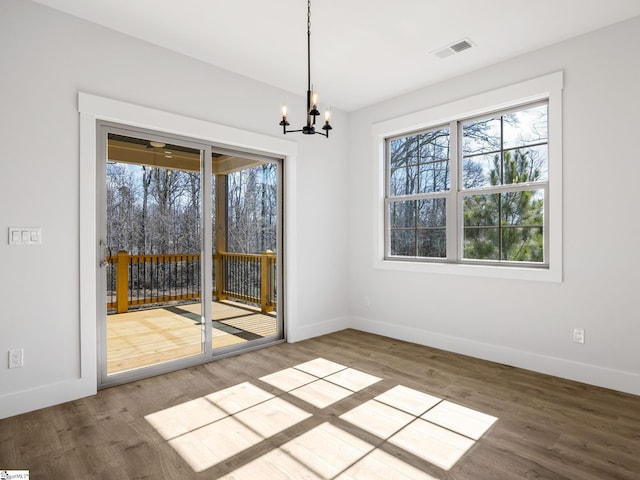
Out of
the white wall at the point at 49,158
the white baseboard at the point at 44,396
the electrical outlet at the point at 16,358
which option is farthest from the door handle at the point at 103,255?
the white baseboard at the point at 44,396

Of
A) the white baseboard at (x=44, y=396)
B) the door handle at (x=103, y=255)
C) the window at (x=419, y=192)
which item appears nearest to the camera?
the white baseboard at (x=44, y=396)

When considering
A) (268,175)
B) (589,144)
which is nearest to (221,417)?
(268,175)

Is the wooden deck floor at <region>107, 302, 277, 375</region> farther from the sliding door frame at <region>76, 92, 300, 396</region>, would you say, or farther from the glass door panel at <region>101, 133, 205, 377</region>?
the sliding door frame at <region>76, 92, 300, 396</region>

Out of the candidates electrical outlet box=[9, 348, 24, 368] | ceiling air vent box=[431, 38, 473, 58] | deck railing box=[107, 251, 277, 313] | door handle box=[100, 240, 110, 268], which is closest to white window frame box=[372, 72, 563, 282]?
ceiling air vent box=[431, 38, 473, 58]

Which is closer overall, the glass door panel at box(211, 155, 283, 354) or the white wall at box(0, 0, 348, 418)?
the white wall at box(0, 0, 348, 418)

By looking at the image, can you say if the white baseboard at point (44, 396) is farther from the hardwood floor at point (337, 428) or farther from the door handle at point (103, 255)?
the door handle at point (103, 255)

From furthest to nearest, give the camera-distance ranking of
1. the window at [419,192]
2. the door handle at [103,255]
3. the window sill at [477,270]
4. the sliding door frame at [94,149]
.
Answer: the window at [419,192]
the window sill at [477,270]
the door handle at [103,255]
the sliding door frame at [94,149]

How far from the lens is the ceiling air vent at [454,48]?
10.8 ft

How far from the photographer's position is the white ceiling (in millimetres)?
2773

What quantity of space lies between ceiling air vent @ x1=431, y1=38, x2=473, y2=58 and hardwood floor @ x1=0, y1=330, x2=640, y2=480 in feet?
9.67

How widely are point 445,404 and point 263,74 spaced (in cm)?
352

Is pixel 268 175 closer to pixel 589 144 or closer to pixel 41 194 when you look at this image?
pixel 41 194

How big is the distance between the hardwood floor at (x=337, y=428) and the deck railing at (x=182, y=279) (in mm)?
733

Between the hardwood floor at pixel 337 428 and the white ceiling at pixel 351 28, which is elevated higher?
the white ceiling at pixel 351 28
